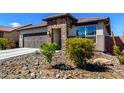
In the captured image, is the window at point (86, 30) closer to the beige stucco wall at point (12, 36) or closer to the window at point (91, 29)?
the window at point (91, 29)

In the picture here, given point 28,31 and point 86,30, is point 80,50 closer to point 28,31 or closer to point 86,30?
point 28,31

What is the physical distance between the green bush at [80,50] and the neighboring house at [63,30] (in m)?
0.55

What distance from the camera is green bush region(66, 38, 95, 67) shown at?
5699 millimetres

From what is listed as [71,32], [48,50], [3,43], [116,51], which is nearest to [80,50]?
[48,50]

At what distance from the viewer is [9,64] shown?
571 centimetres

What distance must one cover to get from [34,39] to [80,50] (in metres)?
1.90

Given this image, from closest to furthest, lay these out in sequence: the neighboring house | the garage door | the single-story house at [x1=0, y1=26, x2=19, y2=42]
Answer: the single-story house at [x1=0, y1=26, x2=19, y2=42], the garage door, the neighboring house

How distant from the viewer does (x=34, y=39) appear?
21.6ft

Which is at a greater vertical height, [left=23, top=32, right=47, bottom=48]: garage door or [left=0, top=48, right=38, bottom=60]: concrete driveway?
[left=23, top=32, right=47, bottom=48]: garage door

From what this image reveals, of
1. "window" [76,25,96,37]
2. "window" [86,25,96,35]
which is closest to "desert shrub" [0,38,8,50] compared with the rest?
"window" [76,25,96,37]

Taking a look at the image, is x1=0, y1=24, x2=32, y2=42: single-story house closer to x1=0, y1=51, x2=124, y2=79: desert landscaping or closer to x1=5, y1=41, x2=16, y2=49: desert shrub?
x1=5, y1=41, x2=16, y2=49: desert shrub

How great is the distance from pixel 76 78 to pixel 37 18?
2.25 meters

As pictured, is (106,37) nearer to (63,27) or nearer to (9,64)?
(63,27)

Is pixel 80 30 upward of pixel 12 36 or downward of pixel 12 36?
upward
